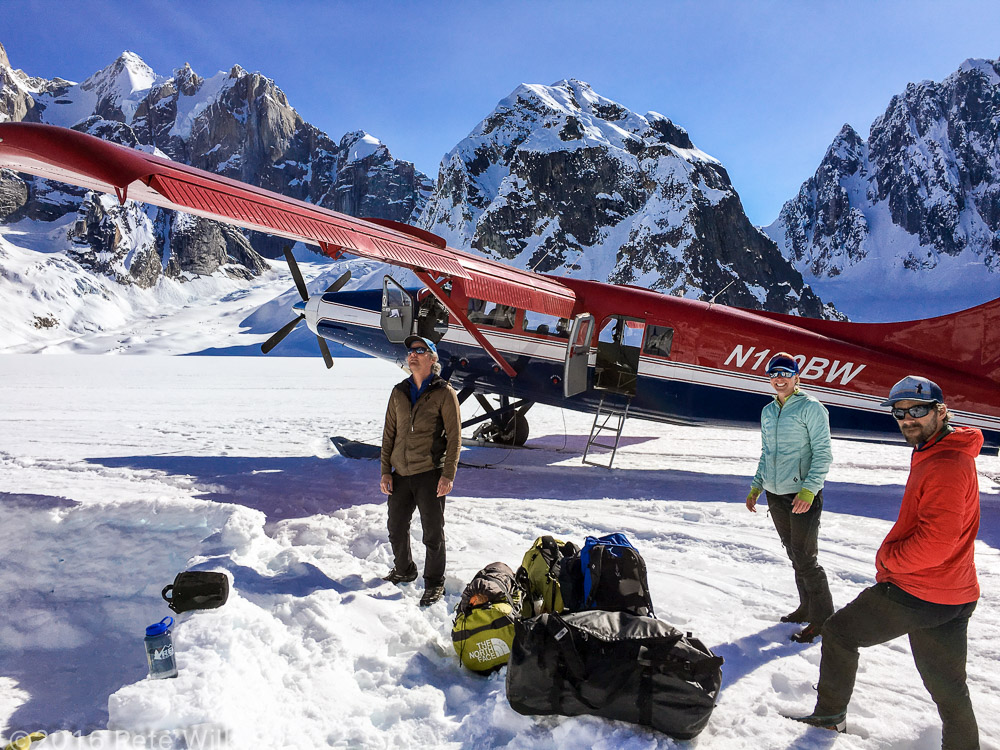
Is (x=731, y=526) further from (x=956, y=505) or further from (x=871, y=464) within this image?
(x=871, y=464)

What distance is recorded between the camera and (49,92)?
173 m

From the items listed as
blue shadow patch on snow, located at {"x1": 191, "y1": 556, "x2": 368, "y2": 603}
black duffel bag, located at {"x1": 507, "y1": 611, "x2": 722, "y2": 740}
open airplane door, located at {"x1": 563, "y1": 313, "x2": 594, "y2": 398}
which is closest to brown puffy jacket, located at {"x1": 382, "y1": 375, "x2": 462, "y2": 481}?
blue shadow patch on snow, located at {"x1": 191, "y1": 556, "x2": 368, "y2": 603}

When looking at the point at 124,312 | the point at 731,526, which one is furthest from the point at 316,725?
the point at 124,312

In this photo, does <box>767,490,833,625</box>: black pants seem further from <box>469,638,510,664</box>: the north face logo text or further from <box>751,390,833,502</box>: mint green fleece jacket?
<box>469,638,510,664</box>: the north face logo text

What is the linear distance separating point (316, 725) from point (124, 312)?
120 metres

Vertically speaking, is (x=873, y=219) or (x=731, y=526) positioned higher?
(x=873, y=219)

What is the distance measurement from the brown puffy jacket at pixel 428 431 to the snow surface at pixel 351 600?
94 centimetres

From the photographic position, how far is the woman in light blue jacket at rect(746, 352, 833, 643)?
3100 mm

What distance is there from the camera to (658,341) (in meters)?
7.66

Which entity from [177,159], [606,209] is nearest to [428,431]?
[606,209]

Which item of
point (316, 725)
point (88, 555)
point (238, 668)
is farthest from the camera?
point (88, 555)

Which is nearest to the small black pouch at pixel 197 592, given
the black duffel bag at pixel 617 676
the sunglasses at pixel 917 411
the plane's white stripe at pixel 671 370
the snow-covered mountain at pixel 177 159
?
the black duffel bag at pixel 617 676

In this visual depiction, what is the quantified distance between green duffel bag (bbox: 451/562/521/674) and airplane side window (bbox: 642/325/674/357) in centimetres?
532

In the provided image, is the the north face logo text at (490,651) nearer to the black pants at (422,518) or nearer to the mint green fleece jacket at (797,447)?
the black pants at (422,518)
